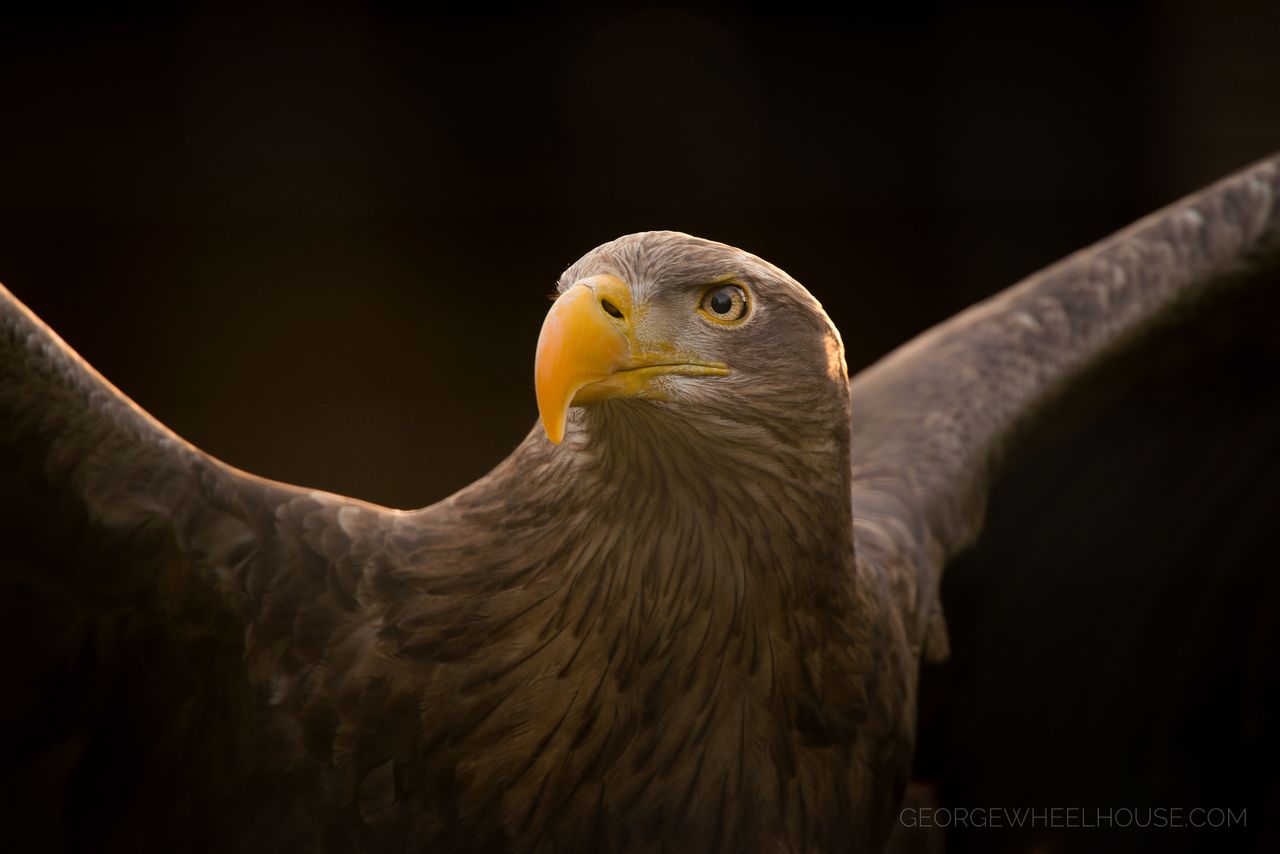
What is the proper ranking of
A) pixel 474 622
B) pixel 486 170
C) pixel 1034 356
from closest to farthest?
pixel 474 622
pixel 1034 356
pixel 486 170

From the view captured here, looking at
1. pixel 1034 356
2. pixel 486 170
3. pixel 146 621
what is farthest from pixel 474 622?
pixel 486 170

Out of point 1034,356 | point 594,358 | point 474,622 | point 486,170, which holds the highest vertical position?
point 486,170

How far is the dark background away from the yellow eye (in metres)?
2.89

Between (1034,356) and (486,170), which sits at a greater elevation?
(486,170)

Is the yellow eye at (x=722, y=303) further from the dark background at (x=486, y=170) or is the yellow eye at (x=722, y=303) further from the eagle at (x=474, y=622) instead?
the dark background at (x=486, y=170)

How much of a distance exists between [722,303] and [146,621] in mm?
867

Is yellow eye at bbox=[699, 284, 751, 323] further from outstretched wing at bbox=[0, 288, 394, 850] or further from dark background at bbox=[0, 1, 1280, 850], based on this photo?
dark background at bbox=[0, 1, 1280, 850]

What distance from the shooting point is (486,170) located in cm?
505

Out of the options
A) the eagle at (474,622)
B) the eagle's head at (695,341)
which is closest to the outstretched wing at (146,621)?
the eagle at (474,622)

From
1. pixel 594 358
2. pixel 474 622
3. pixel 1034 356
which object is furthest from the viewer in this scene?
→ pixel 1034 356

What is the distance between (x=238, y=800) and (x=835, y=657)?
0.83 meters

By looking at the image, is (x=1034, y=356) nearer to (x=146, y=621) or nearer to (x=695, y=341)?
(x=695, y=341)

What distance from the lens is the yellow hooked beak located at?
70.8 inches

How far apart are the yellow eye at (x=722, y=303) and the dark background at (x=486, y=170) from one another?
289 centimetres
